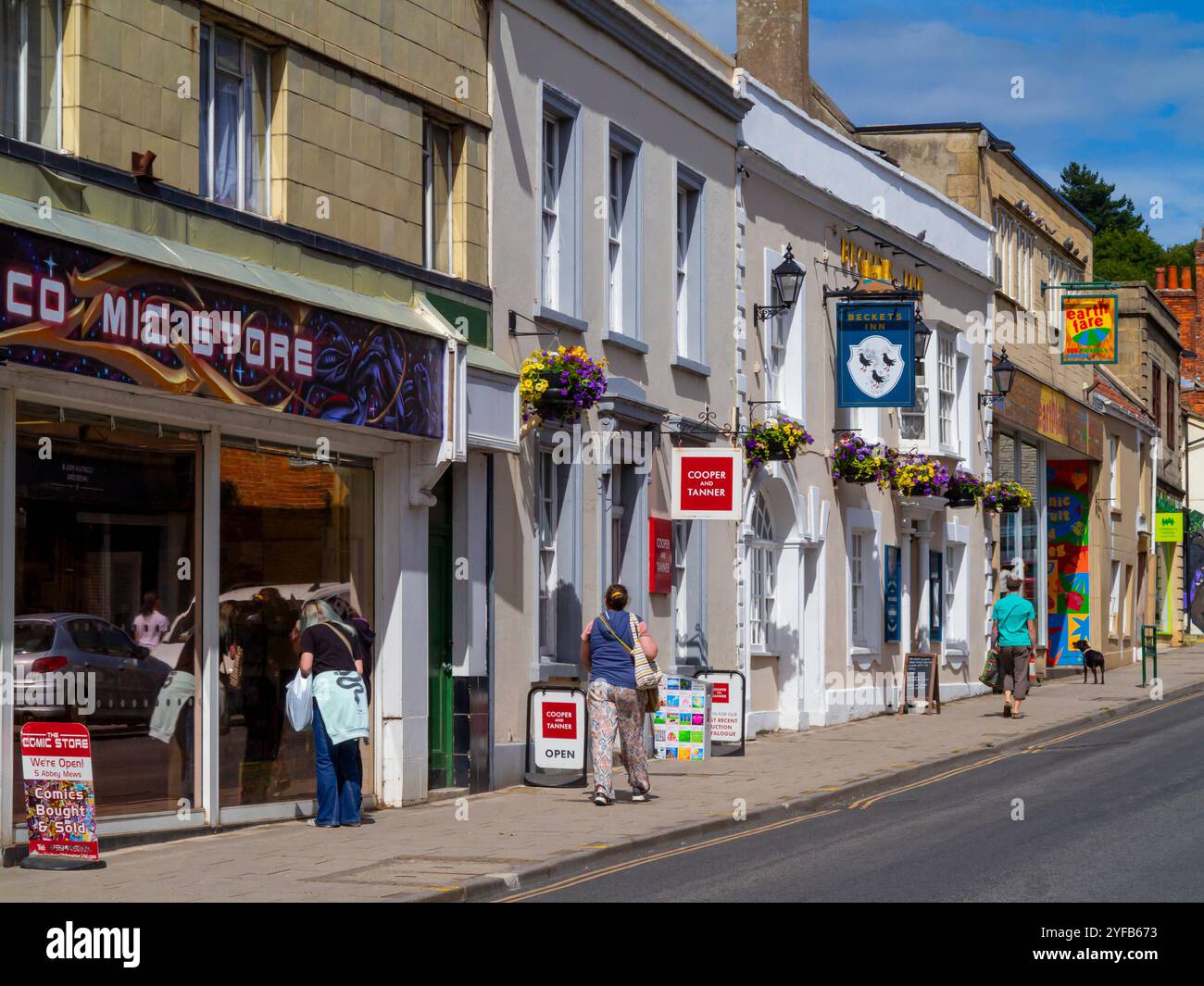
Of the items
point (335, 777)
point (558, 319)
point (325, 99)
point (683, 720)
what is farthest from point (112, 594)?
point (683, 720)

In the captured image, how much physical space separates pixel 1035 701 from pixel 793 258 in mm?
9413

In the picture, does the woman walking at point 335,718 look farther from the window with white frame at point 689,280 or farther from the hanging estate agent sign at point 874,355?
the hanging estate agent sign at point 874,355

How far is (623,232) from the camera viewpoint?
64.7 ft

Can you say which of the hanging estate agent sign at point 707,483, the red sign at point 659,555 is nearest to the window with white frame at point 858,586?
the red sign at point 659,555

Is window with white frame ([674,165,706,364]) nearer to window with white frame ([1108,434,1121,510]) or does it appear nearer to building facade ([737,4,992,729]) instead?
building facade ([737,4,992,729])

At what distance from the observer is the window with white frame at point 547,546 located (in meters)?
18.0

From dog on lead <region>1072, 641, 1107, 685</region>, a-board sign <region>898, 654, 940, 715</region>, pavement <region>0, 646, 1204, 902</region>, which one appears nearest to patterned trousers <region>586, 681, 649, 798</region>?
pavement <region>0, 646, 1204, 902</region>

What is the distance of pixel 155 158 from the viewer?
12.6 meters

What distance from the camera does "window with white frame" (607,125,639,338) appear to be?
19531mm

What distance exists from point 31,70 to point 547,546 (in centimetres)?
781

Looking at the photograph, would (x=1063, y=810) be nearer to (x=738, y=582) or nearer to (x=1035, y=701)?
(x=738, y=582)

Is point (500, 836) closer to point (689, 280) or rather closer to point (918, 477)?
point (689, 280)

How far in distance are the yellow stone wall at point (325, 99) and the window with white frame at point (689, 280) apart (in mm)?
5058

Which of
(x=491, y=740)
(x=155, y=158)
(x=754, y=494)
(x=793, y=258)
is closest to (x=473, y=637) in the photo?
(x=491, y=740)
